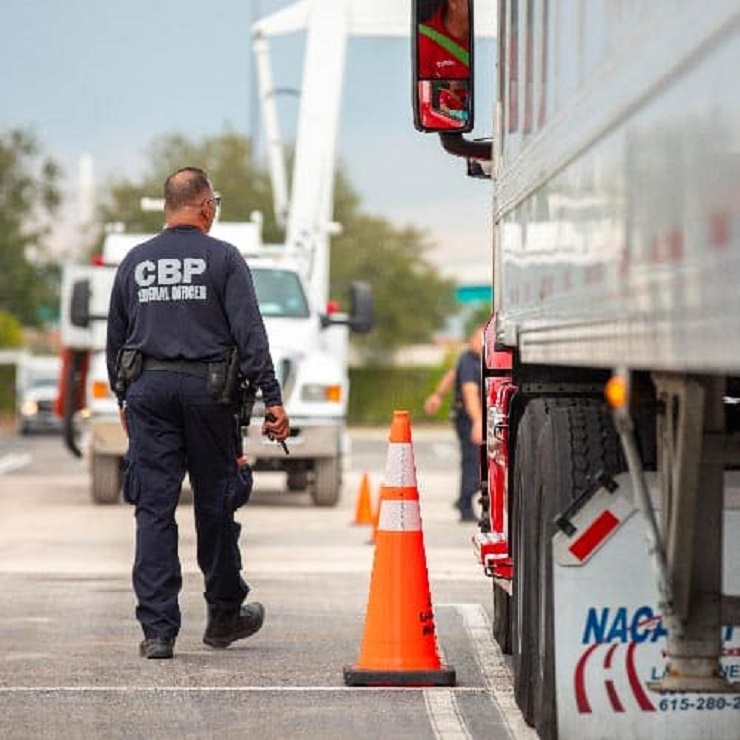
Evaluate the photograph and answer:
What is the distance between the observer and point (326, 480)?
23.0 metres

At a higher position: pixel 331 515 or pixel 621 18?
pixel 621 18

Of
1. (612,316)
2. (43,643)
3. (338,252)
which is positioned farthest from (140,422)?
(338,252)

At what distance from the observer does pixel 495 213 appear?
401 inches

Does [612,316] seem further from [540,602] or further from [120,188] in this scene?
[120,188]

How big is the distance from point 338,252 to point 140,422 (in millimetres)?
71495

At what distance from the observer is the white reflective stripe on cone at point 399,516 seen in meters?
9.59

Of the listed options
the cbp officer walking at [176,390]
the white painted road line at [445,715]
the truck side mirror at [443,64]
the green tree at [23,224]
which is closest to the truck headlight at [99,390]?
the cbp officer walking at [176,390]

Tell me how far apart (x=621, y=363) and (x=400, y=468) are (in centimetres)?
365

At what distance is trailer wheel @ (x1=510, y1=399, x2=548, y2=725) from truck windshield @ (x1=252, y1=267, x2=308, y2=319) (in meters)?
14.6

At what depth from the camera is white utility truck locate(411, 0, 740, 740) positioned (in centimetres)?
523

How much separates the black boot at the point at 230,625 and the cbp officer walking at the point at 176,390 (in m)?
0.39

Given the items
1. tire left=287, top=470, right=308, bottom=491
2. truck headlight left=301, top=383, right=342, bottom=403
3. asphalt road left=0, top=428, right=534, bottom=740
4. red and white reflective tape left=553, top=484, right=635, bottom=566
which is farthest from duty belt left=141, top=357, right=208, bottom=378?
tire left=287, top=470, right=308, bottom=491

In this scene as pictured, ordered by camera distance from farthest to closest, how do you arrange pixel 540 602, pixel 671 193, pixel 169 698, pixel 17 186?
pixel 17 186
pixel 169 698
pixel 540 602
pixel 671 193

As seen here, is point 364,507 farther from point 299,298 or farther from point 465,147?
point 465,147
